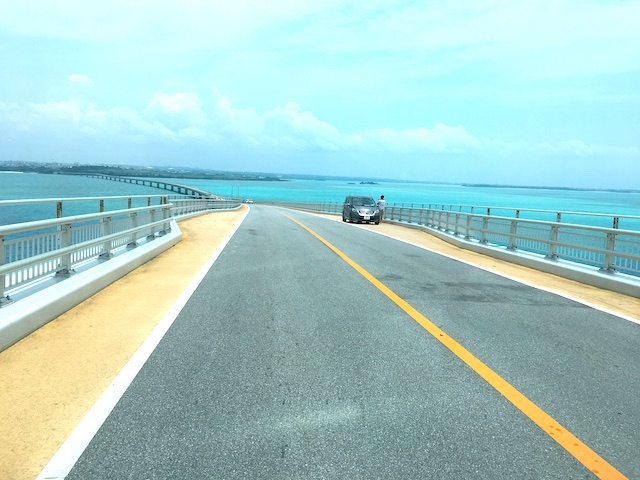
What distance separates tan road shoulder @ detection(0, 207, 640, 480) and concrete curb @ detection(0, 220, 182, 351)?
0.11 m

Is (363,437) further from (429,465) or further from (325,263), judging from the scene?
(325,263)

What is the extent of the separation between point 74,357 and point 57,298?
67.3 inches

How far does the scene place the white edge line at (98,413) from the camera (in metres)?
3.23

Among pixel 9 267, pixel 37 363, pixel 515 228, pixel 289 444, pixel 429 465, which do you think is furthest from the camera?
pixel 515 228

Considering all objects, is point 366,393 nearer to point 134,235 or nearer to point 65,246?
point 65,246

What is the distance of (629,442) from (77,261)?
786cm

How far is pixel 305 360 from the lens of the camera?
524 cm

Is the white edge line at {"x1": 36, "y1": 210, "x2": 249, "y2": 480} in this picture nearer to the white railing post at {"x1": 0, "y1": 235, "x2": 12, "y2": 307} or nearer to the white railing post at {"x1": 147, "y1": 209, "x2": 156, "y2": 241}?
the white railing post at {"x1": 0, "y1": 235, "x2": 12, "y2": 307}

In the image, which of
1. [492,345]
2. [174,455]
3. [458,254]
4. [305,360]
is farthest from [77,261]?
[458,254]

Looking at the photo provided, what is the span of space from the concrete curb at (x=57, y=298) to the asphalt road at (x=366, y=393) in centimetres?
154

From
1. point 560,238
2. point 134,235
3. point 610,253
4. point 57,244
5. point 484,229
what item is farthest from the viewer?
point 484,229

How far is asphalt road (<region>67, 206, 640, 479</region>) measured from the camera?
3.36m

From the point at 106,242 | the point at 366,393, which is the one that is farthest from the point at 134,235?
the point at 366,393

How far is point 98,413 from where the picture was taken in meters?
3.97
